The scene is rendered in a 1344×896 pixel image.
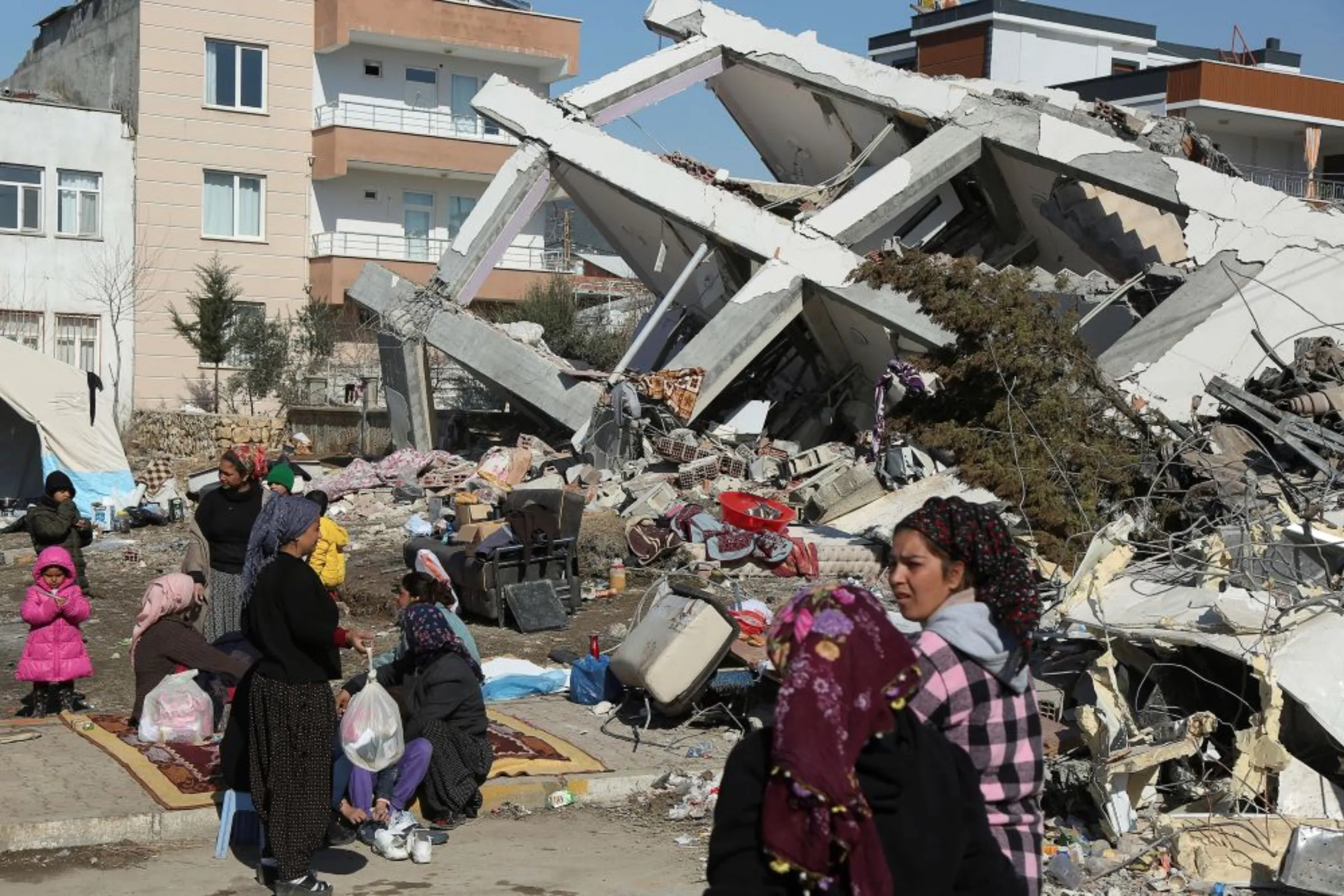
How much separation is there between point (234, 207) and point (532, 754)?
28887 mm

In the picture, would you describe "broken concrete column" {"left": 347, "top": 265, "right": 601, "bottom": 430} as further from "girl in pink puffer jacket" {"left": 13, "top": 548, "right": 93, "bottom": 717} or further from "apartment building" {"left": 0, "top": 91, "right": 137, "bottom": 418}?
"apartment building" {"left": 0, "top": 91, "right": 137, "bottom": 418}

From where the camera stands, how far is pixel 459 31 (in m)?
35.1

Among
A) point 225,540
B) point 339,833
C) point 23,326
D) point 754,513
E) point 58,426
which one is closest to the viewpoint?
point 339,833

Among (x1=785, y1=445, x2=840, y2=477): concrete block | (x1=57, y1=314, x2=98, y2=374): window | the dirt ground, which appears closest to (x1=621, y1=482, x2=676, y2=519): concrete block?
(x1=785, y1=445, x2=840, y2=477): concrete block

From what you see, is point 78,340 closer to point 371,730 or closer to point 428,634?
point 428,634

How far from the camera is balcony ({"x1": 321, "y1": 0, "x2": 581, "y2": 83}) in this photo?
3397cm

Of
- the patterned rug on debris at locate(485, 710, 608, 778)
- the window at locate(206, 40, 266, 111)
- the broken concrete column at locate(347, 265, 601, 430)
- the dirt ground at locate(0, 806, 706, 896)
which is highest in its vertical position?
the window at locate(206, 40, 266, 111)

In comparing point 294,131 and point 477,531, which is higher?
point 294,131

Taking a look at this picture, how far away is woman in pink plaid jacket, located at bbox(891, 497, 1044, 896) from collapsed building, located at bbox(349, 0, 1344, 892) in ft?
27.2

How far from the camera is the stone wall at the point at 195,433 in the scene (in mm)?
28984

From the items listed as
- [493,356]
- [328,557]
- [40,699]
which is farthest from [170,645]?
[493,356]

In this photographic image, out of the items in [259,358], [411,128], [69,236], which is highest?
[411,128]

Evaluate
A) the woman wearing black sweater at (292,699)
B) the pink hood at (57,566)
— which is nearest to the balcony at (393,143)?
the pink hood at (57,566)

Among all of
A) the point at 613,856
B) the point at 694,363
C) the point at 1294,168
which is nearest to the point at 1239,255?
the point at 694,363
